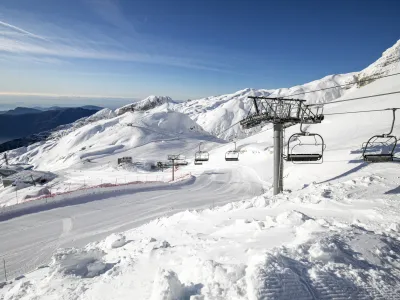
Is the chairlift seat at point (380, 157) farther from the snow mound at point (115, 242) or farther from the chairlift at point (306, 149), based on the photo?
the snow mound at point (115, 242)

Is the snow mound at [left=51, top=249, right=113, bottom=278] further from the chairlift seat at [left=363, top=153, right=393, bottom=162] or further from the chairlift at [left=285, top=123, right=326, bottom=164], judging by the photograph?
the chairlift seat at [left=363, top=153, right=393, bottom=162]

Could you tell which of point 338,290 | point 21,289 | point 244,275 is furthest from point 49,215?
point 338,290

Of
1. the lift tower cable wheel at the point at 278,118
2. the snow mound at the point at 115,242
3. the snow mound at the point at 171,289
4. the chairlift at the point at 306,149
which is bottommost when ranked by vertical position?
the snow mound at the point at 115,242

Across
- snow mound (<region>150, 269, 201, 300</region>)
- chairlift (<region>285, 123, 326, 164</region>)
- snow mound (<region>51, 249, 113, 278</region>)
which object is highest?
chairlift (<region>285, 123, 326, 164</region>)

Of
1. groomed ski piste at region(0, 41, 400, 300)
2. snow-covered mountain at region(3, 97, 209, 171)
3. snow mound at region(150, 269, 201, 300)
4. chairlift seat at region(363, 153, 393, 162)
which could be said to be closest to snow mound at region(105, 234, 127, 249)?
groomed ski piste at region(0, 41, 400, 300)

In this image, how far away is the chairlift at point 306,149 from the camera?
539 inches

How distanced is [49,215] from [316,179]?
2201 cm

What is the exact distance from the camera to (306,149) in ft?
118

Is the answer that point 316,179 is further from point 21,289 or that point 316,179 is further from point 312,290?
point 21,289

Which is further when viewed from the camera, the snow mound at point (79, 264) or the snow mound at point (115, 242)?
the snow mound at point (115, 242)

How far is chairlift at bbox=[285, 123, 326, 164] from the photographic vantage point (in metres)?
13.7

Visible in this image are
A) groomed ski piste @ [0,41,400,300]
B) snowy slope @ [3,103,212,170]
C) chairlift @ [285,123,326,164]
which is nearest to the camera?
groomed ski piste @ [0,41,400,300]

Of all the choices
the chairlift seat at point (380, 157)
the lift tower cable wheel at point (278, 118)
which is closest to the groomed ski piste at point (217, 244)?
the chairlift seat at point (380, 157)

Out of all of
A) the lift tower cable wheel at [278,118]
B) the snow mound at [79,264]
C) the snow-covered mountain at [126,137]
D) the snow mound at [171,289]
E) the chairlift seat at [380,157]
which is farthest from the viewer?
the snow-covered mountain at [126,137]
